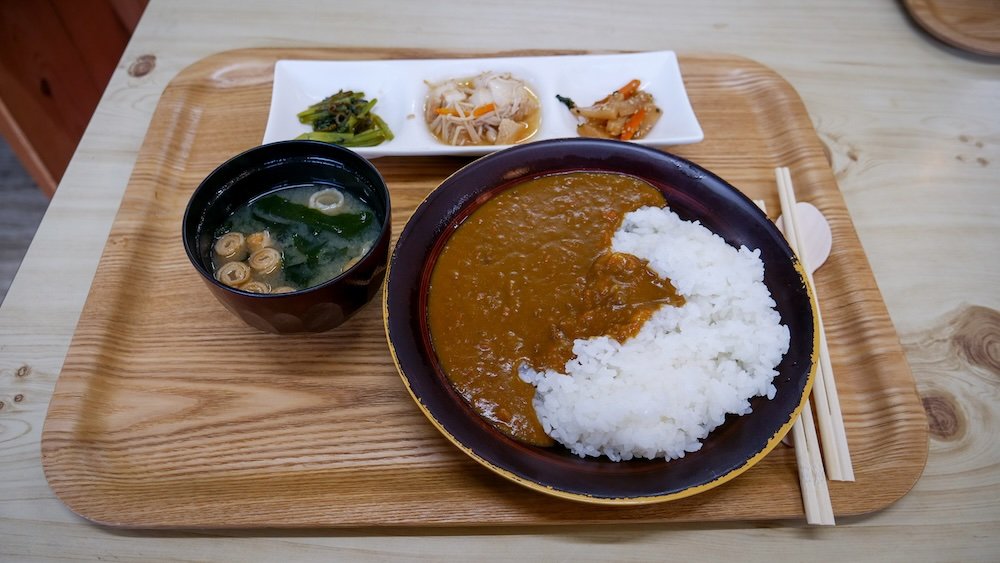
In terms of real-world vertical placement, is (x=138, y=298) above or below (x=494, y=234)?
below

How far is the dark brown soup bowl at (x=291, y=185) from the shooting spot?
5.82 ft

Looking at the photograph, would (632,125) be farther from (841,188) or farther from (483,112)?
(841,188)

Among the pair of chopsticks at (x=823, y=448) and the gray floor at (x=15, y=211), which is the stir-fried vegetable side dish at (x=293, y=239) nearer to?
the pair of chopsticks at (x=823, y=448)

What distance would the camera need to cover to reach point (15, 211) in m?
4.53

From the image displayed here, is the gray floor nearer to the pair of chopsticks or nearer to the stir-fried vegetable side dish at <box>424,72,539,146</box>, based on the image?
the stir-fried vegetable side dish at <box>424,72,539,146</box>

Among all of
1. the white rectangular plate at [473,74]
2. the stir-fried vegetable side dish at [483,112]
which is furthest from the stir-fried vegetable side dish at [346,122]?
the stir-fried vegetable side dish at [483,112]

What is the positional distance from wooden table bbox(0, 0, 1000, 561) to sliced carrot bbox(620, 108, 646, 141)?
0.81 meters

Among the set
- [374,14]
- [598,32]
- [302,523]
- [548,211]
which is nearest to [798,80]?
[598,32]

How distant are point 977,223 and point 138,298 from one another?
347cm

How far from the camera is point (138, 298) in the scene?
7.30 ft

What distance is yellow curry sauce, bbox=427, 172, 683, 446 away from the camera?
1.86 metres

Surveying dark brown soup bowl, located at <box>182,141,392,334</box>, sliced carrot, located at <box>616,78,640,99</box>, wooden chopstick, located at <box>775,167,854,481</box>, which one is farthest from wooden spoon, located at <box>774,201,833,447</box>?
dark brown soup bowl, located at <box>182,141,392,334</box>

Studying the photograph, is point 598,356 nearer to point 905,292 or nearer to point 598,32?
point 905,292

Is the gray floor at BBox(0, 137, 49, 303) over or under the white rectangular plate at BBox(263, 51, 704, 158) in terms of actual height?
under
